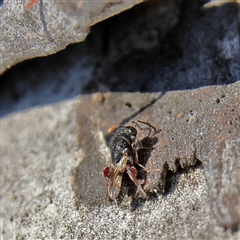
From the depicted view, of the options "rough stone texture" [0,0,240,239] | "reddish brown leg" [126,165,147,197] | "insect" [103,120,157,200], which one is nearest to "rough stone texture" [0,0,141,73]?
"rough stone texture" [0,0,240,239]

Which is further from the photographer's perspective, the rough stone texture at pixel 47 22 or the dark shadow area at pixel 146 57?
the dark shadow area at pixel 146 57

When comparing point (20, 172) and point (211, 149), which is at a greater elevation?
point (20, 172)

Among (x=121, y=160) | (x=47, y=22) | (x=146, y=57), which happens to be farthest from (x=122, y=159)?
(x=47, y=22)

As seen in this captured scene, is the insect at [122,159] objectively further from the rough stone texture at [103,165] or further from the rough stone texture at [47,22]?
the rough stone texture at [47,22]

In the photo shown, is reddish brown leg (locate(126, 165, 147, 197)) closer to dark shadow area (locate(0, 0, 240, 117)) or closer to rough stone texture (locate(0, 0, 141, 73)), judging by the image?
dark shadow area (locate(0, 0, 240, 117))

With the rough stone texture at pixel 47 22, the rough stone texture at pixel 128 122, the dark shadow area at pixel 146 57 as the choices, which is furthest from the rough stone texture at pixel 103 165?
the rough stone texture at pixel 47 22

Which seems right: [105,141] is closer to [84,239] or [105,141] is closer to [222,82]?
[84,239]

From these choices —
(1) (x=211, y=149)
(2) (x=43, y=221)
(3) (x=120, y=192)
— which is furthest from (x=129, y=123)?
(2) (x=43, y=221)

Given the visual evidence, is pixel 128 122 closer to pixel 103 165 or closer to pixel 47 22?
pixel 103 165
